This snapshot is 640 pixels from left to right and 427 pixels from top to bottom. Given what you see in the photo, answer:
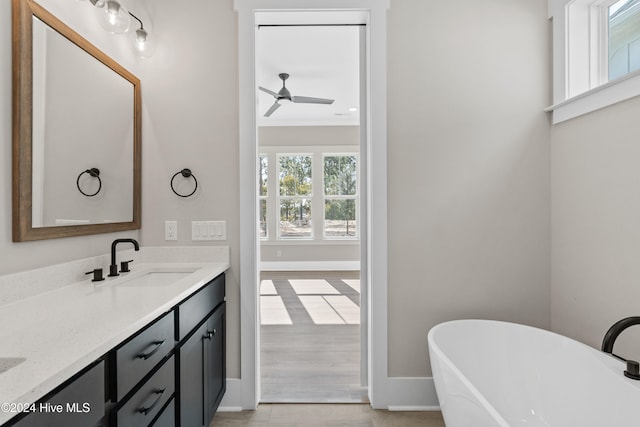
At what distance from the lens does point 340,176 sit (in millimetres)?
6973

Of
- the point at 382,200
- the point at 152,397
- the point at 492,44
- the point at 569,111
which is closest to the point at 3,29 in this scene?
the point at 152,397

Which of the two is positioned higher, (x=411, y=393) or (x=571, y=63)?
(x=571, y=63)

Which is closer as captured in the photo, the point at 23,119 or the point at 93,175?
the point at 23,119

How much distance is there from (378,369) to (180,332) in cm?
127

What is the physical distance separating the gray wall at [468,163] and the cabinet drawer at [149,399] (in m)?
1.32

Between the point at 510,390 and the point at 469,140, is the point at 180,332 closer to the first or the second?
the point at 510,390

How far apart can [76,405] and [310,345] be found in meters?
2.41

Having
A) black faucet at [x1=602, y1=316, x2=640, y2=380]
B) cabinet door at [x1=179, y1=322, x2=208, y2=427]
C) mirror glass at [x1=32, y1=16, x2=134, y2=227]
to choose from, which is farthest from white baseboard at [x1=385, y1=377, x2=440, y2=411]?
mirror glass at [x1=32, y1=16, x2=134, y2=227]

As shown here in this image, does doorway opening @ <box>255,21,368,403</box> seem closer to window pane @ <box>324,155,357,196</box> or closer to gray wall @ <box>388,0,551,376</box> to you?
window pane @ <box>324,155,357,196</box>

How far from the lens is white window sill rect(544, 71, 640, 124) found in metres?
1.58

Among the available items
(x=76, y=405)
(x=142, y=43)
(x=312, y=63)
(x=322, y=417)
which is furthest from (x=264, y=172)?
(x=76, y=405)

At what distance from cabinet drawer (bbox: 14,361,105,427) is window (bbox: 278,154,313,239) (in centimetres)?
603

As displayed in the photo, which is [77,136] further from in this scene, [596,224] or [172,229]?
[596,224]

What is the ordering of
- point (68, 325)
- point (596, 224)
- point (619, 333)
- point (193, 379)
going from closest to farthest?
1. point (68, 325)
2. point (619, 333)
3. point (193, 379)
4. point (596, 224)
